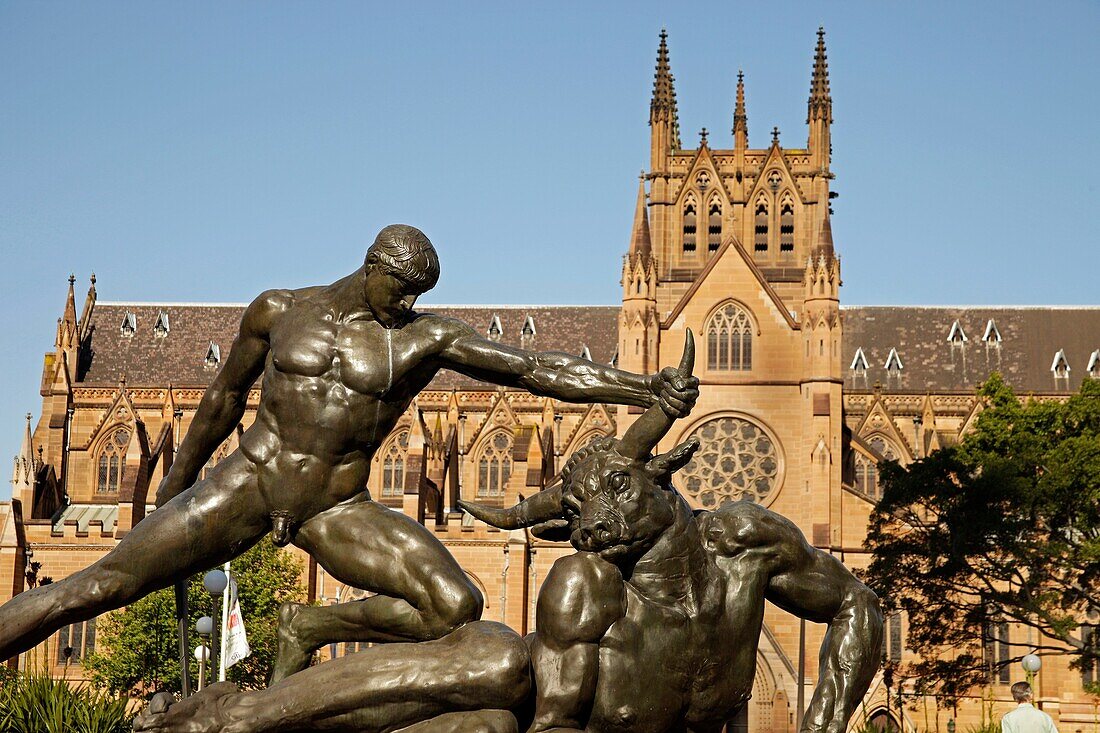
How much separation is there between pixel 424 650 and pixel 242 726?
61cm

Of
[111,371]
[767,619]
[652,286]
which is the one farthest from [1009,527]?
[111,371]

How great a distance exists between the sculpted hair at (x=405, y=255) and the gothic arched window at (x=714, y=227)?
1644 inches

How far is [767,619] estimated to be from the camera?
134 feet

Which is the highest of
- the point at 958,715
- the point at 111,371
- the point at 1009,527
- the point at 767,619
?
the point at 111,371

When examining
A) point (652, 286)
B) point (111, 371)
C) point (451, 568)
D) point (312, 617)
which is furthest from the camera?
point (111, 371)

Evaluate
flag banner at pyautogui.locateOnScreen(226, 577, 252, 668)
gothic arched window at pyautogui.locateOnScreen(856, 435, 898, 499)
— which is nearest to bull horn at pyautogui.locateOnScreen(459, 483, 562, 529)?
flag banner at pyautogui.locateOnScreen(226, 577, 252, 668)

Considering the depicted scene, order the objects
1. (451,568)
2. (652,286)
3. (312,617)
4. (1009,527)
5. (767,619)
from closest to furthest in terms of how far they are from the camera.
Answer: (451,568) < (312,617) < (1009,527) < (767,619) < (652,286)

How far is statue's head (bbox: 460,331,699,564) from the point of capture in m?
5.05

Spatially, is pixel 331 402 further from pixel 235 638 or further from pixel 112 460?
pixel 112 460

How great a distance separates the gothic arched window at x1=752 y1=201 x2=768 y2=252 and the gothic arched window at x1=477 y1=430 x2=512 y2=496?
37.7 ft

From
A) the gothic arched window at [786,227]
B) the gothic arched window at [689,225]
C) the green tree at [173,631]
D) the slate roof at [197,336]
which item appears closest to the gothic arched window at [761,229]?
the gothic arched window at [786,227]

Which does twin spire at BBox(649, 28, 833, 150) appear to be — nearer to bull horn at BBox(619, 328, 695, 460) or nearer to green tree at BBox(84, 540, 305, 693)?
green tree at BBox(84, 540, 305, 693)

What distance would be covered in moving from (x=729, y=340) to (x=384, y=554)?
126 feet

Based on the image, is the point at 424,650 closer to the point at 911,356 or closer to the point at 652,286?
the point at 652,286
